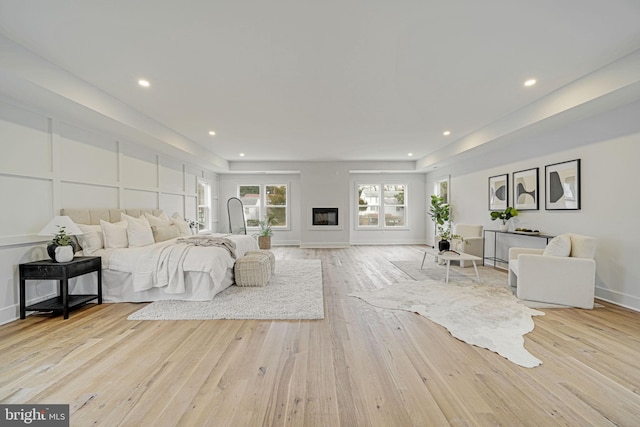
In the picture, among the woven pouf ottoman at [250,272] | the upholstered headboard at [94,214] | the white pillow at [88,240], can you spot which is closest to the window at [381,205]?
the woven pouf ottoman at [250,272]

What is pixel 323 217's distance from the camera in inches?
345

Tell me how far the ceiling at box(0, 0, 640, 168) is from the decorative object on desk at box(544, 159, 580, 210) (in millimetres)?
778

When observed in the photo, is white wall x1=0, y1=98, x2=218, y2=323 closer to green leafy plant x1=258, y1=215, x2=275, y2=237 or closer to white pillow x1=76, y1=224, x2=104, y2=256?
white pillow x1=76, y1=224, x2=104, y2=256

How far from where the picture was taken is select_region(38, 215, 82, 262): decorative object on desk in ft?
10.0

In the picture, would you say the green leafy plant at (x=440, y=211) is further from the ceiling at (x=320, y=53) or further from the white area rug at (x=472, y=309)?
the white area rug at (x=472, y=309)

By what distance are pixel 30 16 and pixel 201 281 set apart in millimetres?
2902

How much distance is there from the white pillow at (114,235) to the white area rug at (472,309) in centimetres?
337

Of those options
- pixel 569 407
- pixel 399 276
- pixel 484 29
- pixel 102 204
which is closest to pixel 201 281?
pixel 102 204

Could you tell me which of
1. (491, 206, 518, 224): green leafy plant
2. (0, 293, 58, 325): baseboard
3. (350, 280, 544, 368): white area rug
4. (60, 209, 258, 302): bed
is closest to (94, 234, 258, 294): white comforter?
(60, 209, 258, 302): bed

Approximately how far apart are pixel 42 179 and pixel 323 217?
21.4 feet

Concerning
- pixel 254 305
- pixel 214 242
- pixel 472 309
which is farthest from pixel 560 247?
pixel 214 242

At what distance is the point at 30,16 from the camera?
2.12 meters

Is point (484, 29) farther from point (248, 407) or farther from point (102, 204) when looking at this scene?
point (102, 204)

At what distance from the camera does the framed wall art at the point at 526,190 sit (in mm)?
4703
